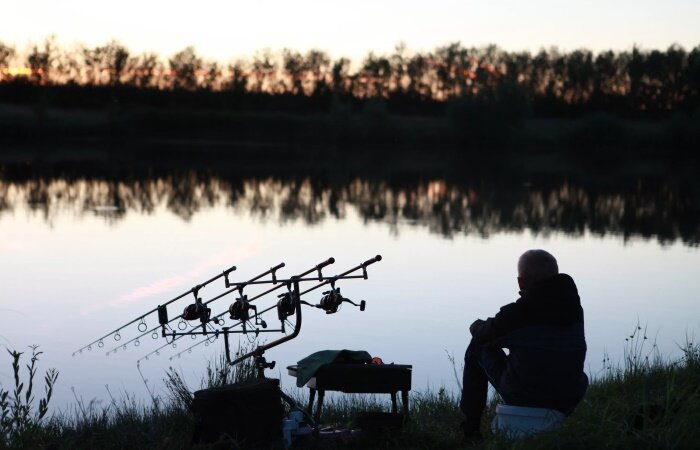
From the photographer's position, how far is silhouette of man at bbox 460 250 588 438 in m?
5.09

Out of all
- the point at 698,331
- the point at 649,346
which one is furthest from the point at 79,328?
the point at 698,331

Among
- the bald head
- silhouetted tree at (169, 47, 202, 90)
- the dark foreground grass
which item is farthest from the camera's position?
silhouetted tree at (169, 47, 202, 90)

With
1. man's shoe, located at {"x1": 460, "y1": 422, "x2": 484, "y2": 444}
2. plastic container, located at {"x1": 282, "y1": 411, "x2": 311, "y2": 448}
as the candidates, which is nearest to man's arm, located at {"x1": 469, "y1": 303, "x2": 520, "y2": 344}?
man's shoe, located at {"x1": 460, "y1": 422, "x2": 484, "y2": 444}

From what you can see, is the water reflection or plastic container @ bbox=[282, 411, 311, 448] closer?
plastic container @ bbox=[282, 411, 311, 448]

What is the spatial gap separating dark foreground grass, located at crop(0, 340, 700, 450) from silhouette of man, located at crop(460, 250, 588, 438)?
0.66 ft

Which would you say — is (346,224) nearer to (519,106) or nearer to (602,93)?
(519,106)

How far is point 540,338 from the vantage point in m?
5.16

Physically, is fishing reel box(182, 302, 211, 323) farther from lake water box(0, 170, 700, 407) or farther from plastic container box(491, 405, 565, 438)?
lake water box(0, 170, 700, 407)

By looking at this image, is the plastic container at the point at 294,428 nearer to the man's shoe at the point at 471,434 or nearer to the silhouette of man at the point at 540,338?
the man's shoe at the point at 471,434

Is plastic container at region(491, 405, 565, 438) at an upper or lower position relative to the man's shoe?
upper

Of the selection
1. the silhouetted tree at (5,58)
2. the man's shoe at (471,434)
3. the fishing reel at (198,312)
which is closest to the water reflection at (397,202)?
the fishing reel at (198,312)

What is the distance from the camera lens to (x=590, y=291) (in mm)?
16406

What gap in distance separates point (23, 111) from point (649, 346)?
221ft

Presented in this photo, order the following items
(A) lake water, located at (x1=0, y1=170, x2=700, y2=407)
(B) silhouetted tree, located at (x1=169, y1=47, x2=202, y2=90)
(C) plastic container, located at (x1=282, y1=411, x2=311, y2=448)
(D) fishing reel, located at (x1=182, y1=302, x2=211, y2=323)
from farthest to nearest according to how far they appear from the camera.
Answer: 1. (B) silhouetted tree, located at (x1=169, y1=47, x2=202, y2=90)
2. (A) lake water, located at (x1=0, y1=170, x2=700, y2=407)
3. (D) fishing reel, located at (x1=182, y1=302, x2=211, y2=323)
4. (C) plastic container, located at (x1=282, y1=411, x2=311, y2=448)
